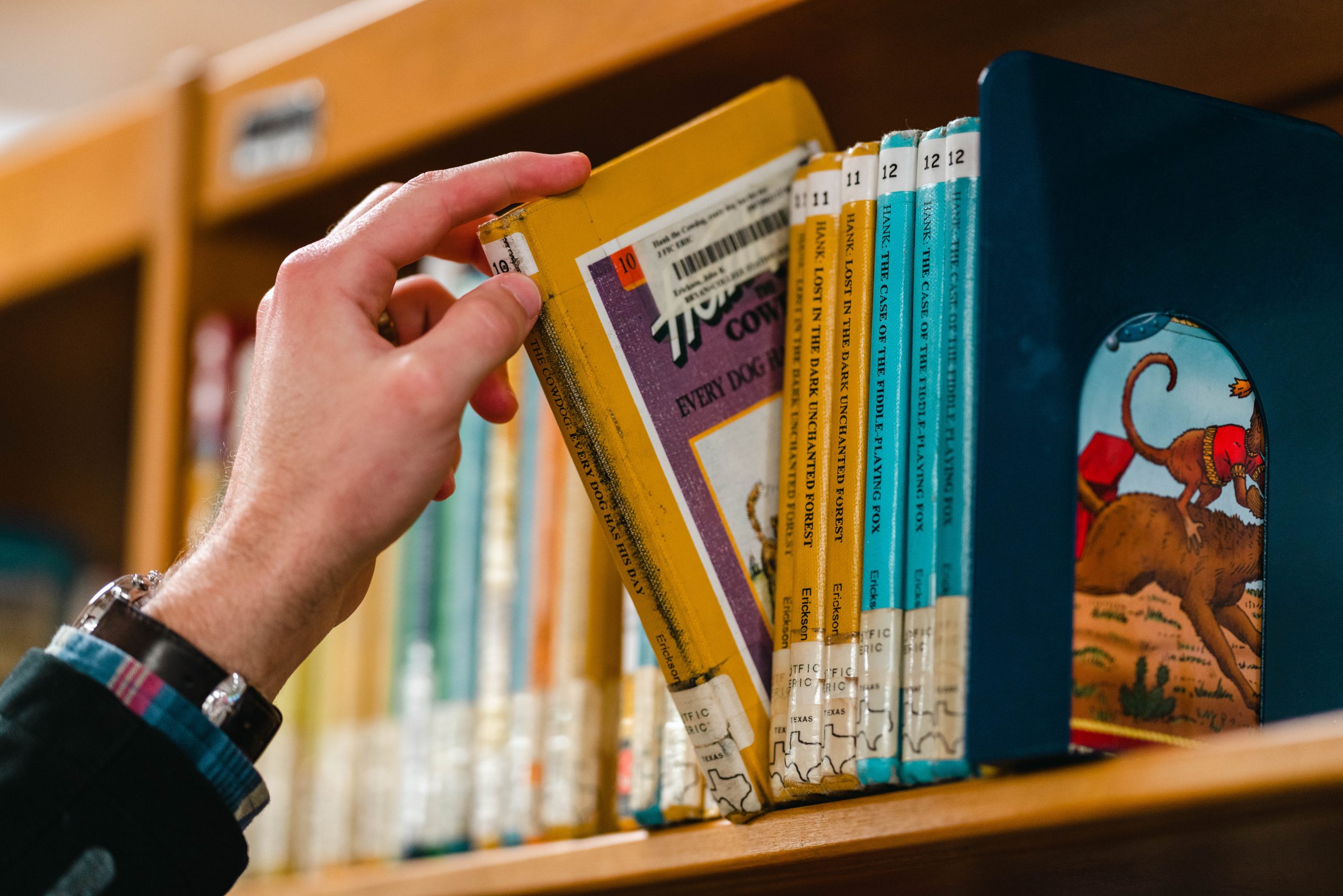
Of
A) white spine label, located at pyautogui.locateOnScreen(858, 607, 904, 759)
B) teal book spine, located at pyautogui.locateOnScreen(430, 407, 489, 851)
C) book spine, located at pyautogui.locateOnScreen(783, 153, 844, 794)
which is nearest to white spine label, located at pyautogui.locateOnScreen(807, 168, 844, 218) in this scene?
book spine, located at pyautogui.locateOnScreen(783, 153, 844, 794)

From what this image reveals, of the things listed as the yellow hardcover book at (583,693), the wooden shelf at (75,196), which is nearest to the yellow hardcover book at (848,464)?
the yellow hardcover book at (583,693)

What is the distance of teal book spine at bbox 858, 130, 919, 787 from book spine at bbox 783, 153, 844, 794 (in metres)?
0.03

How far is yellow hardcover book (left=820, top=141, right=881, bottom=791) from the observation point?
2.26ft

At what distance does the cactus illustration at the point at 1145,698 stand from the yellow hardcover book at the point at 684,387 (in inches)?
8.0

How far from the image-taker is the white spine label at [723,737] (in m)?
0.74

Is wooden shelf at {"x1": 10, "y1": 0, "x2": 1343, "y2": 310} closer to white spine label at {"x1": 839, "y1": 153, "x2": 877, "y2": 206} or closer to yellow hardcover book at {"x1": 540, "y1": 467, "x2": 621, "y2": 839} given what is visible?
white spine label at {"x1": 839, "y1": 153, "x2": 877, "y2": 206}

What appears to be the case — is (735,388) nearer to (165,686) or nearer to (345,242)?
(345,242)

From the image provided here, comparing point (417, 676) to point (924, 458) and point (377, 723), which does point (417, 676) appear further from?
point (924, 458)

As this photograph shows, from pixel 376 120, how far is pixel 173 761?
26.0 inches

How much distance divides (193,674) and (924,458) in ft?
1.33

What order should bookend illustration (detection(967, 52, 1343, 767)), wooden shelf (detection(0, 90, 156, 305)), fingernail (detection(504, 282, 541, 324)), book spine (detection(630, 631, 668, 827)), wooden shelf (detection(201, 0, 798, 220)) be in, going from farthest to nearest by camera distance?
1. wooden shelf (detection(0, 90, 156, 305))
2. wooden shelf (detection(201, 0, 798, 220))
3. book spine (detection(630, 631, 668, 827))
4. fingernail (detection(504, 282, 541, 324))
5. bookend illustration (detection(967, 52, 1343, 767))

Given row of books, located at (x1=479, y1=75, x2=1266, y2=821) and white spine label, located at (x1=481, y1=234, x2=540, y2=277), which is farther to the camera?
white spine label, located at (x1=481, y1=234, x2=540, y2=277)

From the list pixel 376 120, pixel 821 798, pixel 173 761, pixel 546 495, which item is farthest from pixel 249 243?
pixel 821 798

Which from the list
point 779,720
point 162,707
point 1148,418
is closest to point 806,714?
point 779,720
